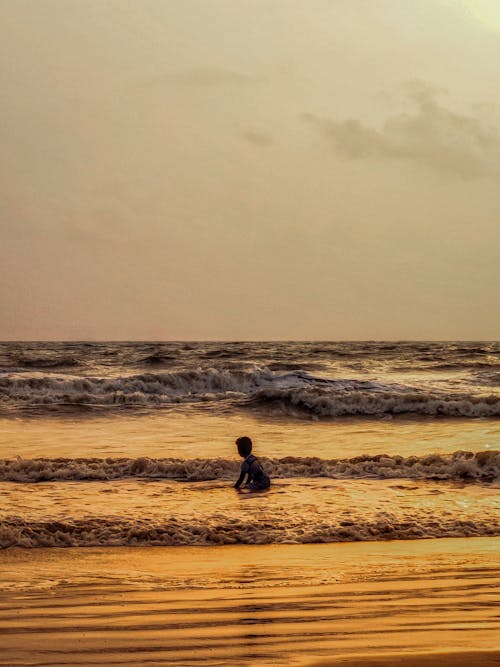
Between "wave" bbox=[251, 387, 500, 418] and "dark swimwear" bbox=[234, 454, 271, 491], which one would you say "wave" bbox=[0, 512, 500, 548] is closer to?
"dark swimwear" bbox=[234, 454, 271, 491]

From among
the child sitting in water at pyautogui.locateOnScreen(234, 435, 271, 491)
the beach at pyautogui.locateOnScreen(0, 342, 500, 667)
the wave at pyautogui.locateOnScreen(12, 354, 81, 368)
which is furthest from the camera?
the wave at pyautogui.locateOnScreen(12, 354, 81, 368)

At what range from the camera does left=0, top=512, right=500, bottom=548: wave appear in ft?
26.0

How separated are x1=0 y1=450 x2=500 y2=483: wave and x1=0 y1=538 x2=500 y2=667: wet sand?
4515 mm

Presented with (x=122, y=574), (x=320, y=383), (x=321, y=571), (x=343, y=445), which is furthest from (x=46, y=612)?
(x=320, y=383)

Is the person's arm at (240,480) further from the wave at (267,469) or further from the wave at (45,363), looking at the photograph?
the wave at (45,363)

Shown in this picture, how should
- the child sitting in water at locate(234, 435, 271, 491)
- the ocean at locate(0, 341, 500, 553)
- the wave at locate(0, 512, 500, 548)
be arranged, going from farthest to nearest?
the child sitting in water at locate(234, 435, 271, 491)
the ocean at locate(0, 341, 500, 553)
the wave at locate(0, 512, 500, 548)

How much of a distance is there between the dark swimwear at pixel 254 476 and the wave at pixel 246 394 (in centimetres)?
1233

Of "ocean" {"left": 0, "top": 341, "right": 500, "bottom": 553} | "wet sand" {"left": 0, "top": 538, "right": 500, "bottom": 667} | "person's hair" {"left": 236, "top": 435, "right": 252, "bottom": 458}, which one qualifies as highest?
"person's hair" {"left": 236, "top": 435, "right": 252, "bottom": 458}

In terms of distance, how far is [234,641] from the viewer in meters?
4.52

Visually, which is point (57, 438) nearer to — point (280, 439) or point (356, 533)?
point (280, 439)

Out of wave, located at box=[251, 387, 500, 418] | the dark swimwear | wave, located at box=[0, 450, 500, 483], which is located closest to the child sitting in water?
the dark swimwear

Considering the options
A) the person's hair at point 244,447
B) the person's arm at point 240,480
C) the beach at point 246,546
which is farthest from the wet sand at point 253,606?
the person's hair at point 244,447

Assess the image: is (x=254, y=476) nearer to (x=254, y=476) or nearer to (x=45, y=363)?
(x=254, y=476)

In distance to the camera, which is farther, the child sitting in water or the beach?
the child sitting in water
